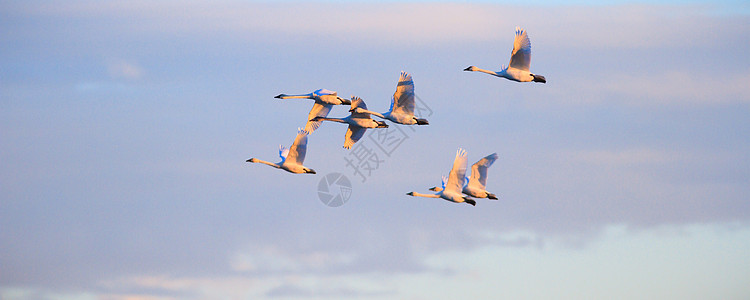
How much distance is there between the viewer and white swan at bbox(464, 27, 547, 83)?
100500 millimetres

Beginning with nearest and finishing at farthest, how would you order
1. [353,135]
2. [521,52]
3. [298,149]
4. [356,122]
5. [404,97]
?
[521,52]
[404,97]
[298,149]
[356,122]
[353,135]

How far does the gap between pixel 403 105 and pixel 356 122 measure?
5560 mm

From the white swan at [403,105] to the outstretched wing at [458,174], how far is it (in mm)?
4833

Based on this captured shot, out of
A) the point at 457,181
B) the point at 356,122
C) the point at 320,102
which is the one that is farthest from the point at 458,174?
the point at 320,102

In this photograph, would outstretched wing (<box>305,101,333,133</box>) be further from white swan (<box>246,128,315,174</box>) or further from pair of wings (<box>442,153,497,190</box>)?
pair of wings (<box>442,153,497,190</box>)

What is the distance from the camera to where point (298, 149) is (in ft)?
351

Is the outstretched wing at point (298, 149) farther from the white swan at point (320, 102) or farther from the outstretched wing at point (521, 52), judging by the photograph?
the outstretched wing at point (521, 52)

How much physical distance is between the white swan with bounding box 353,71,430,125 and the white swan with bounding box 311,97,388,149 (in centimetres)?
174

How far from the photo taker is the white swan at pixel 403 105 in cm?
10275

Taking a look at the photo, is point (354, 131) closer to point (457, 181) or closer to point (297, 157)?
point (297, 157)

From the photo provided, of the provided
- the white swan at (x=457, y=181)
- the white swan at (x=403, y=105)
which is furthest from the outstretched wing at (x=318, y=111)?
the white swan at (x=457, y=181)

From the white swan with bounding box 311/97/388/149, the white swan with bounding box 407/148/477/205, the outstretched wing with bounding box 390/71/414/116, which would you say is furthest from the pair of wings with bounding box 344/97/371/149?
the white swan with bounding box 407/148/477/205

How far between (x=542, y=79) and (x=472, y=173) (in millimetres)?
6800

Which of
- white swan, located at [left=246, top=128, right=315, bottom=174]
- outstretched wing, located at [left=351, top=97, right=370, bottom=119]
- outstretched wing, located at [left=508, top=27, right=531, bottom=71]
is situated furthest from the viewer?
outstretched wing, located at [left=351, top=97, right=370, bottom=119]
